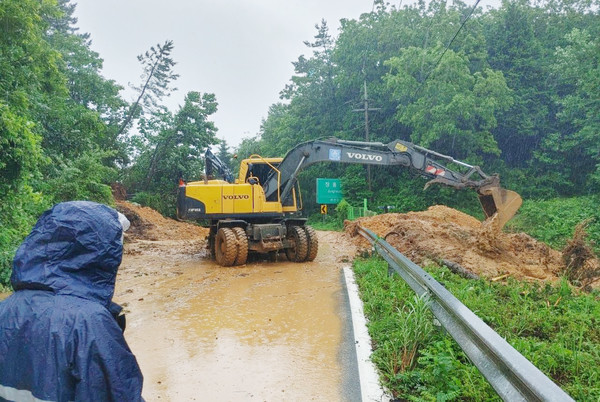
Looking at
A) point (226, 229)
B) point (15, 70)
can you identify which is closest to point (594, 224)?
point (226, 229)

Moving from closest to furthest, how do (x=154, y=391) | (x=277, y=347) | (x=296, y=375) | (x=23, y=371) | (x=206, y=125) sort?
(x=23, y=371) < (x=154, y=391) < (x=296, y=375) < (x=277, y=347) < (x=206, y=125)

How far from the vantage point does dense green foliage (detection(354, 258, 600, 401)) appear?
3562 millimetres

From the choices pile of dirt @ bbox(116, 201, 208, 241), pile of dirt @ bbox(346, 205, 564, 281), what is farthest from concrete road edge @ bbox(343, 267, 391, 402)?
pile of dirt @ bbox(116, 201, 208, 241)

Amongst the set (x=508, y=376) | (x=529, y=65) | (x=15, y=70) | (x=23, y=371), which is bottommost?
(x=508, y=376)

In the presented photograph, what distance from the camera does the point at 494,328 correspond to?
492cm

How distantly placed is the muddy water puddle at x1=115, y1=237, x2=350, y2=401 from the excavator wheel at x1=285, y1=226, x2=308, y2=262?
1668mm

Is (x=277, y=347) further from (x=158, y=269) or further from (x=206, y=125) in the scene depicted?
(x=206, y=125)

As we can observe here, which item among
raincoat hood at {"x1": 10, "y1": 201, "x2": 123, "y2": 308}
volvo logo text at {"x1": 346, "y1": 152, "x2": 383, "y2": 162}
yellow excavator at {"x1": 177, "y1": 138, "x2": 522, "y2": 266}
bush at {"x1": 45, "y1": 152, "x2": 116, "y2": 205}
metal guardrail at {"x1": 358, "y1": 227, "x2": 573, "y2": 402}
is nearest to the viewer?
raincoat hood at {"x1": 10, "y1": 201, "x2": 123, "y2": 308}

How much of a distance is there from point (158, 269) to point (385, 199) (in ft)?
91.5

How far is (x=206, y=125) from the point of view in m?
35.8

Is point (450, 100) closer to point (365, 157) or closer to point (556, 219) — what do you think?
point (556, 219)

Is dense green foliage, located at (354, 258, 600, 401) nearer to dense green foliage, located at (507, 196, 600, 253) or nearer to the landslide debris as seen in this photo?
the landslide debris

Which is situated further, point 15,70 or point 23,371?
point 15,70

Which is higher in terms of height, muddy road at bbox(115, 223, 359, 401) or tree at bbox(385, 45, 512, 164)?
tree at bbox(385, 45, 512, 164)
